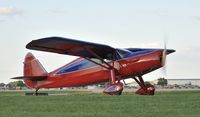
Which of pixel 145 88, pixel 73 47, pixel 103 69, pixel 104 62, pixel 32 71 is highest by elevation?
pixel 73 47

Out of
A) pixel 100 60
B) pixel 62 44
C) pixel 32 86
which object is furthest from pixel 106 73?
pixel 32 86

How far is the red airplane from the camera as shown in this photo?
73.7 ft

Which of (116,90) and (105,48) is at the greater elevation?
(105,48)

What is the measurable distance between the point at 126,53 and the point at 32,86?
34.8 feet

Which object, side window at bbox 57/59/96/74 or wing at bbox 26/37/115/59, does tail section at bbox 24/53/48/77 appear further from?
wing at bbox 26/37/115/59

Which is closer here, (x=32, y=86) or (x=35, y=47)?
(x=35, y=47)

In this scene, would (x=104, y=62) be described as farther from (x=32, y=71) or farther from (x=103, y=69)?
(x=32, y=71)

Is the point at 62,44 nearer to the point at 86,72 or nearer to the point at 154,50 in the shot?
the point at 86,72

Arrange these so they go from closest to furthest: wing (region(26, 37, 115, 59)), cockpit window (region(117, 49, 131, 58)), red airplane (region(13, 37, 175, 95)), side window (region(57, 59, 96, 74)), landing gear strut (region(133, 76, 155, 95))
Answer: red airplane (region(13, 37, 175, 95)), wing (region(26, 37, 115, 59)), cockpit window (region(117, 49, 131, 58)), landing gear strut (region(133, 76, 155, 95)), side window (region(57, 59, 96, 74))

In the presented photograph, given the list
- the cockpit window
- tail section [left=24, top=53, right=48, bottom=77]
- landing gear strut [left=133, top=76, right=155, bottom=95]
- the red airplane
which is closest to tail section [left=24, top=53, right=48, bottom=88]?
tail section [left=24, top=53, right=48, bottom=77]

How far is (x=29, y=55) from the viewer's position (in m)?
33.2

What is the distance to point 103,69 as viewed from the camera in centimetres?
2467

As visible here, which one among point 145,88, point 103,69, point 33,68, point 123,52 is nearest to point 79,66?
point 103,69

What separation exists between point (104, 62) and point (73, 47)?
193 cm
